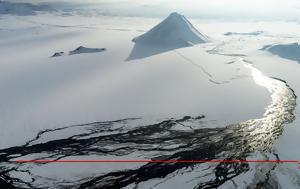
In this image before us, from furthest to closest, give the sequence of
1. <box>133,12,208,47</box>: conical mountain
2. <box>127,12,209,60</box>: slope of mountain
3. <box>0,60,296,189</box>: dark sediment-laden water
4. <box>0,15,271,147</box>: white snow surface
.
Result: <box>133,12,208,47</box>: conical mountain, <box>127,12,209,60</box>: slope of mountain, <box>0,15,271,147</box>: white snow surface, <box>0,60,296,189</box>: dark sediment-laden water

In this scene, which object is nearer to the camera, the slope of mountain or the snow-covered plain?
the snow-covered plain

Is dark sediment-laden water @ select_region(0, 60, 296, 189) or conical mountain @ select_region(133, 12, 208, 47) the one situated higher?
conical mountain @ select_region(133, 12, 208, 47)

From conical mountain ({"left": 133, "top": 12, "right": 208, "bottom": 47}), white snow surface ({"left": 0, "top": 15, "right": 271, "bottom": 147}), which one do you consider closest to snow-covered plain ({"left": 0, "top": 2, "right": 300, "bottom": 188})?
white snow surface ({"left": 0, "top": 15, "right": 271, "bottom": 147})

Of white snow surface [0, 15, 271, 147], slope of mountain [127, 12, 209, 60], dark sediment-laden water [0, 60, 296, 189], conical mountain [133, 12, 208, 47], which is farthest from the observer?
conical mountain [133, 12, 208, 47]

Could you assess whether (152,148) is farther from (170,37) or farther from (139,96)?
(170,37)

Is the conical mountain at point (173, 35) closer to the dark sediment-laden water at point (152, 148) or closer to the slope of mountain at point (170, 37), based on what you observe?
the slope of mountain at point (170, 37)

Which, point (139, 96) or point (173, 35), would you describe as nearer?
point (139, 96)

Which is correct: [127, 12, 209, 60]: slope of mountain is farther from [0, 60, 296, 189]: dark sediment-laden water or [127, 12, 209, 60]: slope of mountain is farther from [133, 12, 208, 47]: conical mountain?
[0, 60, 296, 189]: dark sediment-laden water

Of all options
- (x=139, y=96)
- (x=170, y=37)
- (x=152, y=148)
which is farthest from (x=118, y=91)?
(x=170, y=37)

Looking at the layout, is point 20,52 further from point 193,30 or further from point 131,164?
point 131,164
